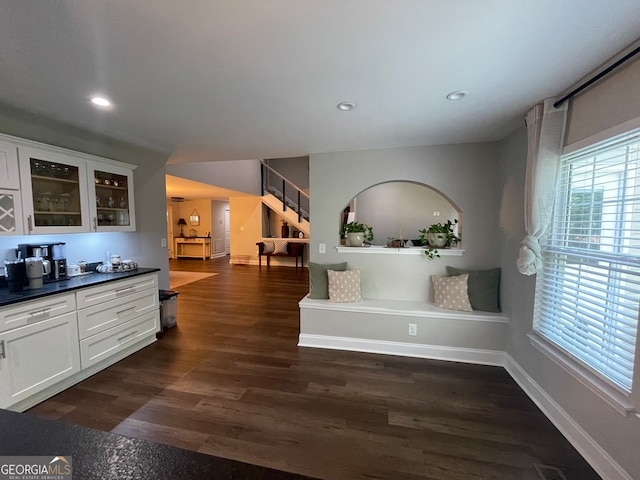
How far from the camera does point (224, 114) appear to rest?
2.34 metres

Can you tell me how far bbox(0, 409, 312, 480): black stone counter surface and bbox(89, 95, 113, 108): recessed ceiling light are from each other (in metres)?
2.17

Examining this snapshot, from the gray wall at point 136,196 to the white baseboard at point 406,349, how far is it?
8.11 feet

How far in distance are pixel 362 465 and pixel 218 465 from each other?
4.75ft

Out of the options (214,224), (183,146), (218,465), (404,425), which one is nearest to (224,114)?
(183,146)

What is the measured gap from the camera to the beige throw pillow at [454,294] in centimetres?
298

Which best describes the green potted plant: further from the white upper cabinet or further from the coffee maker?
the white upper cabinet

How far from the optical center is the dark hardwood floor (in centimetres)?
171

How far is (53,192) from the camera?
2.60 meters

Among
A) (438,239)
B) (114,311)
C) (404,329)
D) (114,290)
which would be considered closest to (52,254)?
(114,290)

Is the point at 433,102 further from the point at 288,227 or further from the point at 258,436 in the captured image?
the point at 288,227

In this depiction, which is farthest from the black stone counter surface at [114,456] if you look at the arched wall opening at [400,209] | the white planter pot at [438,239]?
the arched wall opening at [400,209]

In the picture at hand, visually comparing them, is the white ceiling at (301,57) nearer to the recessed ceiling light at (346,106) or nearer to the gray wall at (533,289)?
the recessed ceiling light at (346,106)

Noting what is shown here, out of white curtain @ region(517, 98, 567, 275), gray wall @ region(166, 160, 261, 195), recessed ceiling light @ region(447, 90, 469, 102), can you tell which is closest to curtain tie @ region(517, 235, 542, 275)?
white curtain @ region(517, 98, 567, 275)

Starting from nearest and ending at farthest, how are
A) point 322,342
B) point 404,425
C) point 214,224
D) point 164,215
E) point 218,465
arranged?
point 218,465
point 404,425
point 322,342
point 164,215
point 214,224
